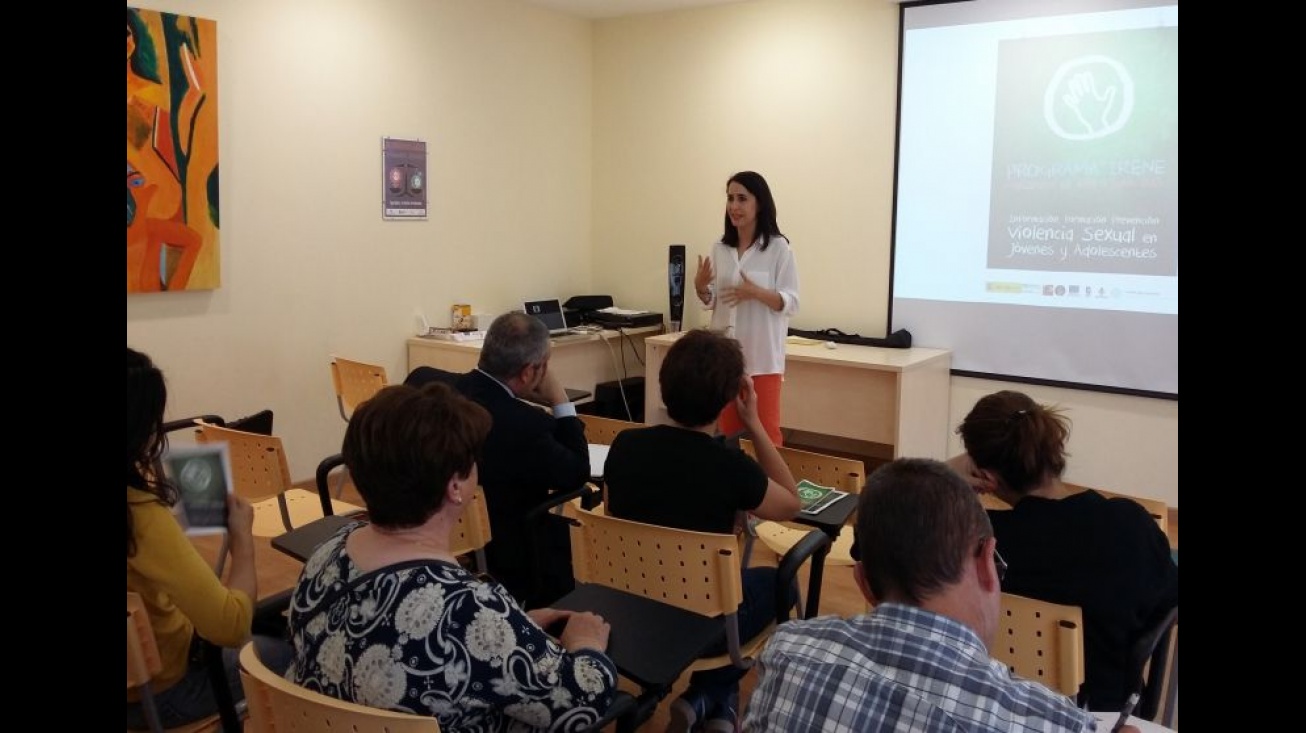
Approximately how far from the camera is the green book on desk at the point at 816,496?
2584 mm

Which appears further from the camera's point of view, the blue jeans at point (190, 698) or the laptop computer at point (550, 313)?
the laptop computer at point (550, 313)

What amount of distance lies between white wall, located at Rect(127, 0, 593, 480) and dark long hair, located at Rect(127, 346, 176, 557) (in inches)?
122

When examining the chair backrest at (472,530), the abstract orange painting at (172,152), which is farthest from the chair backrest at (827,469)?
the abstract orange painting at (172,152)

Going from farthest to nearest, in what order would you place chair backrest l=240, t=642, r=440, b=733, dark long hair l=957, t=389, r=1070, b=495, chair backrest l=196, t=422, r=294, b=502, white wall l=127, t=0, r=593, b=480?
white wall l=127, t=0, r=593, b=480, chair backrest l=196, t=422, r=294, b=502, dark long hair l=957, t=389, r=1070, b=495, chair backrest l=240, t=642, r=440, b=733

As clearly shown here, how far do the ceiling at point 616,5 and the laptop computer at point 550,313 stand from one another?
6.35 ft

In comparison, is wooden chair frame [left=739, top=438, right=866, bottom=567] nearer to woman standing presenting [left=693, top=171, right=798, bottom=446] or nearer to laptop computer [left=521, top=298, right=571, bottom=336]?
woman standing presenting [left=693, top=171, right=798, bottom=446]

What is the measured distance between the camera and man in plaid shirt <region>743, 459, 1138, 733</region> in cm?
108

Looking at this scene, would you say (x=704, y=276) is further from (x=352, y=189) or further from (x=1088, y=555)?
(x=1088, y=555)

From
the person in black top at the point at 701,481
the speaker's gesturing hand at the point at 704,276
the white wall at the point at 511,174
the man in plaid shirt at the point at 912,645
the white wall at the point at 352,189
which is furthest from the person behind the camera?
the white wall at the point at 511,174

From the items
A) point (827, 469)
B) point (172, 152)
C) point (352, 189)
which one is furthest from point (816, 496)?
point (352, 189)

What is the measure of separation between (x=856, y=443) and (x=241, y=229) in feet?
12.1

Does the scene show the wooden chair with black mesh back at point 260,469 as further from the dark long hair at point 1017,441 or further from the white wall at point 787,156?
the white wall at point 787,156

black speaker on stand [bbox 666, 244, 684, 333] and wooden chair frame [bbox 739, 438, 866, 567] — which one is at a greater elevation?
black speaker on stand [bbox 666, 244, 684, 333]

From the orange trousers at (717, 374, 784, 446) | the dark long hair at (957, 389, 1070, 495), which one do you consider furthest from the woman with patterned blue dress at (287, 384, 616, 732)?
the orange trousers at (717, 374, 784, 446)
